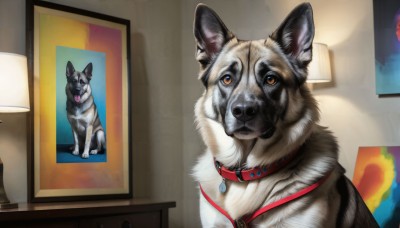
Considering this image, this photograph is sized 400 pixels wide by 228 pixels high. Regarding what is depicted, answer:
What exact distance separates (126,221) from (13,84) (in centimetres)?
83

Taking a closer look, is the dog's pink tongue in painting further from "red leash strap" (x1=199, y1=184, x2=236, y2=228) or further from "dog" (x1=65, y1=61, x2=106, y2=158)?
"red leash strap" (x1=199, y1=184, x2=236, y2=228)

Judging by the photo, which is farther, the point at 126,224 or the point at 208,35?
the point at 126,224

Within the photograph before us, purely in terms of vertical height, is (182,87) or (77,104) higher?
(182,87)

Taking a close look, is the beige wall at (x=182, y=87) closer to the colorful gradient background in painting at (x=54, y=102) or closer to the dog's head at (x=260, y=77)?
the colorful gradient background in painting at (x=54, y=102)

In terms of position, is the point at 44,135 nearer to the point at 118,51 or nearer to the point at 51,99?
the point at 51,99

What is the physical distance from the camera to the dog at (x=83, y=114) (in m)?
2.78

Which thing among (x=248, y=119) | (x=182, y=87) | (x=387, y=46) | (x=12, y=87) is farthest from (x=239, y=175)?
(x=182, y=87)

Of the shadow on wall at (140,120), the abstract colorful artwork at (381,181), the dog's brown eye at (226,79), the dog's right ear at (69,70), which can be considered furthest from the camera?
the shadow on wall at (140,120)

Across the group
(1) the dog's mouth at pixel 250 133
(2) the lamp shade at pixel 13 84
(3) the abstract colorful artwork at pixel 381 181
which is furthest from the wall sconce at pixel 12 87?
(3) the abstract colorful artwork at pixel 381 181

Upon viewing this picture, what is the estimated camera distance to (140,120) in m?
3.32

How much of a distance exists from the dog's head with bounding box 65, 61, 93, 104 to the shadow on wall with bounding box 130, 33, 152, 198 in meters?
0.46

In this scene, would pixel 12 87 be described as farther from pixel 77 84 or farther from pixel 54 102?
pixel 77 84

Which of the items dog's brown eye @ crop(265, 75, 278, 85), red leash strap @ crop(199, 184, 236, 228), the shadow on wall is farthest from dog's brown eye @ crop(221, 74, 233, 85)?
the shadow on wall

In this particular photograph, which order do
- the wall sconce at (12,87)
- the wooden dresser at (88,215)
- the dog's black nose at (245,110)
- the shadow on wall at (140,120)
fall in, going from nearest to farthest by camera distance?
1. the dog's black nose at (245,110)
2. the wooden dresser at (88,215)
3. the wall sconce at (12,87)
4. the shadow on wall at (140,120)
